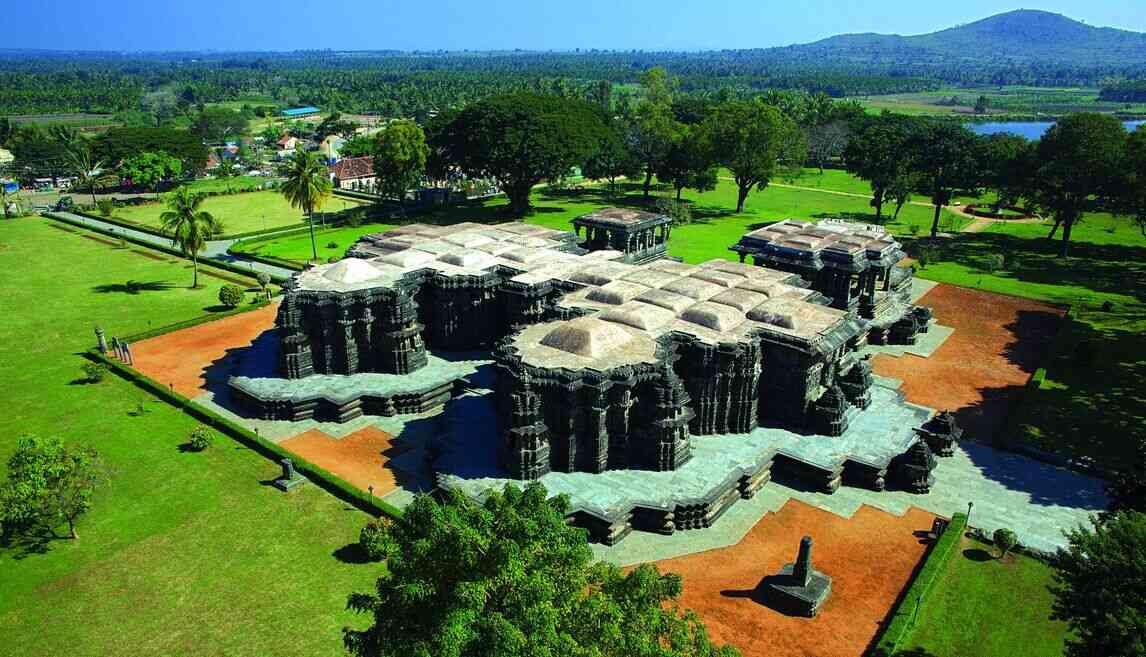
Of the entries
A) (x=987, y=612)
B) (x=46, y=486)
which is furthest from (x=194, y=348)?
(x=987, y=612)

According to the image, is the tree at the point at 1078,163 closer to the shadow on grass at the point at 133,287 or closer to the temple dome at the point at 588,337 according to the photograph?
the temple dome at the point at 588,337

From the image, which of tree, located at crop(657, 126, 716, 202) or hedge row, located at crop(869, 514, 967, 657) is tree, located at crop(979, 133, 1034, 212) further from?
hedge row, located at crop(869, 514, 967, 657)

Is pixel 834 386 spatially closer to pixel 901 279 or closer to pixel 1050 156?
pixel 901 279

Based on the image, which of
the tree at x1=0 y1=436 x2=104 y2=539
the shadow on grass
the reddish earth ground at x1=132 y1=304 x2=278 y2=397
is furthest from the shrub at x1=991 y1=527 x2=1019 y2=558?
the shadow on grass

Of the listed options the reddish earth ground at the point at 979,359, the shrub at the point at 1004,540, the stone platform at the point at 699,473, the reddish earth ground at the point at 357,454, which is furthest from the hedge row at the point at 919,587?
the reddish earth ground at the point at 357,454

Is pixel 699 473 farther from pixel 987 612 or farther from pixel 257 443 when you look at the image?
pixel 257 443

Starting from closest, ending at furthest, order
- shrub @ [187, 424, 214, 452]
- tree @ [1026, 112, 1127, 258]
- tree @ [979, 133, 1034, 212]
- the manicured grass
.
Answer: shrub @ [187, 424, 214, 452]
the manicured grass
tree @ [1026, 112, 1127, 258]
tree @ [979, 133, 1034, 212]

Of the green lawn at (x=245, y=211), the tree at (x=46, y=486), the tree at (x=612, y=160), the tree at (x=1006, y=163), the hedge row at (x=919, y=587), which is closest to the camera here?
the hedge row at (x=919, y=587)
